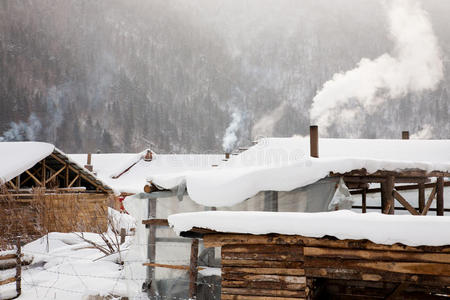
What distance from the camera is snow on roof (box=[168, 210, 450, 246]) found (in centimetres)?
473

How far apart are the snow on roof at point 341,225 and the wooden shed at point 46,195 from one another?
15.0 meters

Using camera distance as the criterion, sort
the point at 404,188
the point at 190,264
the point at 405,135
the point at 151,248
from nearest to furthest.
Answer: the point at 190,264 → the point at 151,248 → the point at 404,188 → the point at 405,135

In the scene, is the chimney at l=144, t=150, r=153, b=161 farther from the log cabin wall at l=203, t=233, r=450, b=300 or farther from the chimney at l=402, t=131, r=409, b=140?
the log cabin wall at l=203, t=233, r=450, b=300

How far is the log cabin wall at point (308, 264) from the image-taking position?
492cm

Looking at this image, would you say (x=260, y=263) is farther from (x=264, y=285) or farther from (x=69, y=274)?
(x=69, y=274)

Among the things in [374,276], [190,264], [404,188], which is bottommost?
[190,264]

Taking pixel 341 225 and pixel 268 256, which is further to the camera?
pixel 268 256

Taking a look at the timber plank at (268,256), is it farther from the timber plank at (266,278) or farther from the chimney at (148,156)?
the chimney at (148,156)

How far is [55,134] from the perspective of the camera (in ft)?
334

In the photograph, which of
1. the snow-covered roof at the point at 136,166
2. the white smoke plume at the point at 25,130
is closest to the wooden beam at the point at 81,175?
the snow-covered roof at the point at 136,166

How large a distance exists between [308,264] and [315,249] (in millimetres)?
242

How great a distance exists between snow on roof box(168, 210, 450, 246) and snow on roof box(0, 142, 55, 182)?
634 inches

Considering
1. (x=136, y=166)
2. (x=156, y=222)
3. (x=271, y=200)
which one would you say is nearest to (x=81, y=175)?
(x=156, y=222)

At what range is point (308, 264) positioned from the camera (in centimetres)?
543
